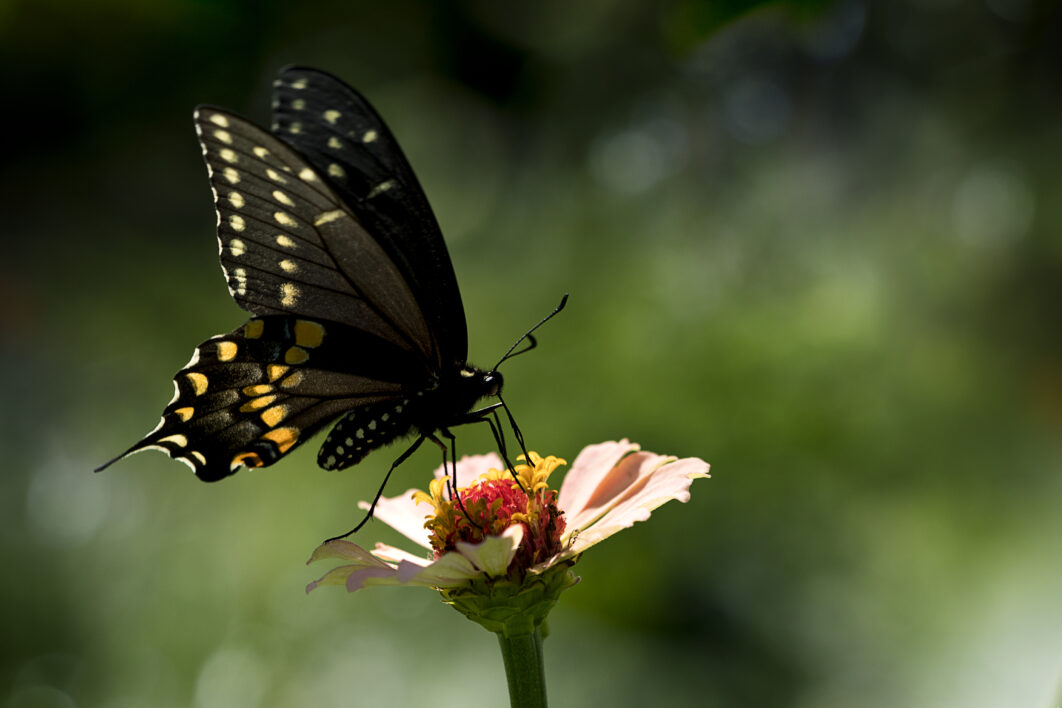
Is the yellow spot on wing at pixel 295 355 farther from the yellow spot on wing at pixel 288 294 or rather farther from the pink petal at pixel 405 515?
the pink petal at pixel 405 515

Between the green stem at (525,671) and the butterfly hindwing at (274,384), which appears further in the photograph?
the butterfly hindwing at (274,384)

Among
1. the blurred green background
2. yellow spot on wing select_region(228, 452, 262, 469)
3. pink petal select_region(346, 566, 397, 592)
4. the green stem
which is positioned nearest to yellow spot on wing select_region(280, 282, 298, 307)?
yellow spot on wing select_region(228, 452, 262, 469)

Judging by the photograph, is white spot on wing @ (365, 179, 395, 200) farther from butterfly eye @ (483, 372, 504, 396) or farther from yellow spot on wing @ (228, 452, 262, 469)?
yellow spot on wing @ (228, 452, 262, 469)

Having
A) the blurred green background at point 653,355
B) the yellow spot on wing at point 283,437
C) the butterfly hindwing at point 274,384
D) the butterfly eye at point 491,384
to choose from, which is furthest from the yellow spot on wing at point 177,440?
the blurred green background at point 653,355

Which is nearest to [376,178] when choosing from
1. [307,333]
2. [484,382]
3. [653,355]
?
[307,333]

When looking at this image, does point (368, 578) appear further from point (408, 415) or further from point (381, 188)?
point (381, 188)

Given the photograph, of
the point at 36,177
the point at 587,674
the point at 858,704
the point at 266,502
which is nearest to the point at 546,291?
the point at 266,502
